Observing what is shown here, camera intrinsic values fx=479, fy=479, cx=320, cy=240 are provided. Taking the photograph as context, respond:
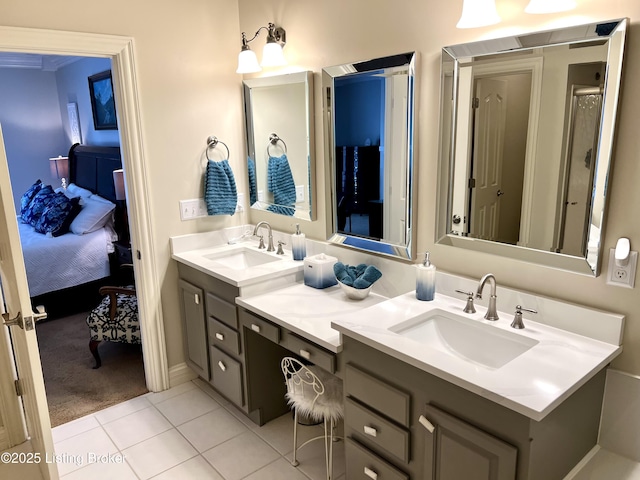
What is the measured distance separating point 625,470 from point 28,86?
692cm

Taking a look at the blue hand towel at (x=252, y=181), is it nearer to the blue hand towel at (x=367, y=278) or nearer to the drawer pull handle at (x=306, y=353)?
the blue hand towel at (x=367, y=278)

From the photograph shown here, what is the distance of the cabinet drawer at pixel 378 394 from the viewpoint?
157 centimetres

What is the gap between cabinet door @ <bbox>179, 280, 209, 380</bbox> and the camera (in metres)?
2.73

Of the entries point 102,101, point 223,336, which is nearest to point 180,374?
point 223,336

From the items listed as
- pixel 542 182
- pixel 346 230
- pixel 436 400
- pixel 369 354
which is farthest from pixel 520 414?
pixel 346 230

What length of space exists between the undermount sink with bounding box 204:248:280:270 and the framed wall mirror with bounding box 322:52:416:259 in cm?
55

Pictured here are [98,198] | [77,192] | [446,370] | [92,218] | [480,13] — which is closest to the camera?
[446,370]

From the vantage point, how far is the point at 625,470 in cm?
151

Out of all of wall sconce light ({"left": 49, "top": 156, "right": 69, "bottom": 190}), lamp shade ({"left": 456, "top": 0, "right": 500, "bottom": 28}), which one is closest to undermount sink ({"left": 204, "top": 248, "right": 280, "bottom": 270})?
lamp shade ({"left": 456, "top": 0, "right": 500, "bottom": 28})

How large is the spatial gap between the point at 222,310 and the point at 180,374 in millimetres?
796

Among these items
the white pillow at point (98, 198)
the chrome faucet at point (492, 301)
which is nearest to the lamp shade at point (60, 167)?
the white pillow at point (98, 198)

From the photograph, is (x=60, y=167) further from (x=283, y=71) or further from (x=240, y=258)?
(x=283, y=71)

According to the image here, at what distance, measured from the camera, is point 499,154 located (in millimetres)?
1763

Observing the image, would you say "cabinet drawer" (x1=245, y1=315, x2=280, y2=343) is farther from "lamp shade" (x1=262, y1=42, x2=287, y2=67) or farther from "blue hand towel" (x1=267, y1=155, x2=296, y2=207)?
"lamp shade" (x1=262, y1=42, x2=287, y2=67)
